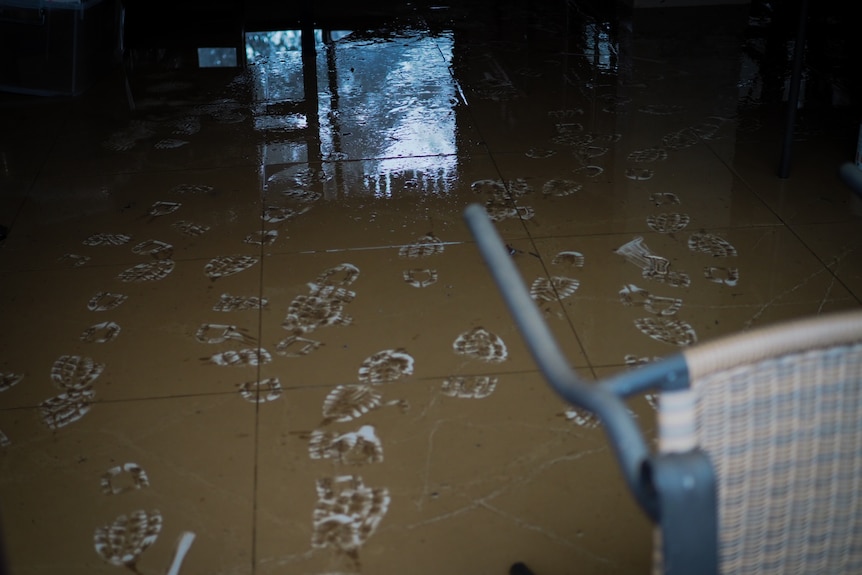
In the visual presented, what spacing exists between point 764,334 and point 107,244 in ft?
7.21

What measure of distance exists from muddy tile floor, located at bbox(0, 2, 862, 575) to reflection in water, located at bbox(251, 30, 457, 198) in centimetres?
2

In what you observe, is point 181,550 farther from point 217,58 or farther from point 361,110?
point 217,58

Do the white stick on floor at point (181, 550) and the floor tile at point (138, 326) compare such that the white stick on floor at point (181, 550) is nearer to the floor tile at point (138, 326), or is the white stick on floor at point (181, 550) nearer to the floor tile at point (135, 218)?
the floor tile at point (138, 326)

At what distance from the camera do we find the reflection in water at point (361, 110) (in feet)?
10.0

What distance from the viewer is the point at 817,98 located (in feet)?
11.7

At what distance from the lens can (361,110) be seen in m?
3.60

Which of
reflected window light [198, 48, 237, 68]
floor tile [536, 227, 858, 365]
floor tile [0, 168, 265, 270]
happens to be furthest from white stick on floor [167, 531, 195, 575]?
reflected window light [198, 48, 237, 68]

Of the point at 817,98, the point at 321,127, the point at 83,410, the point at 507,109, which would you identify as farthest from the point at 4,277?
the point at 817,98

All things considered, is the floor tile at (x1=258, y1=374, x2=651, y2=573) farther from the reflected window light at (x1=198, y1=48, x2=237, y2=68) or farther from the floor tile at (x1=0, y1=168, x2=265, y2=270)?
the reflected window light at (x1=198, y1=48, x2=237, y2=68)

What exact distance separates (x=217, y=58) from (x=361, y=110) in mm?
984

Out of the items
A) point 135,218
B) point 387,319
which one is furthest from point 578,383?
point 135,218

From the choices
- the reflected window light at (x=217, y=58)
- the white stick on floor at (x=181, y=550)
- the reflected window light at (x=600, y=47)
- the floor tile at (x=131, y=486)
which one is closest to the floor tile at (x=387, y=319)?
the floor tile at (x=131, y=486)

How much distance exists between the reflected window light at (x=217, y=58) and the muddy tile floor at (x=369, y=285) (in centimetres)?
7

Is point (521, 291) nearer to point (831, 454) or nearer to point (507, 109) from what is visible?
point (831, 454)
